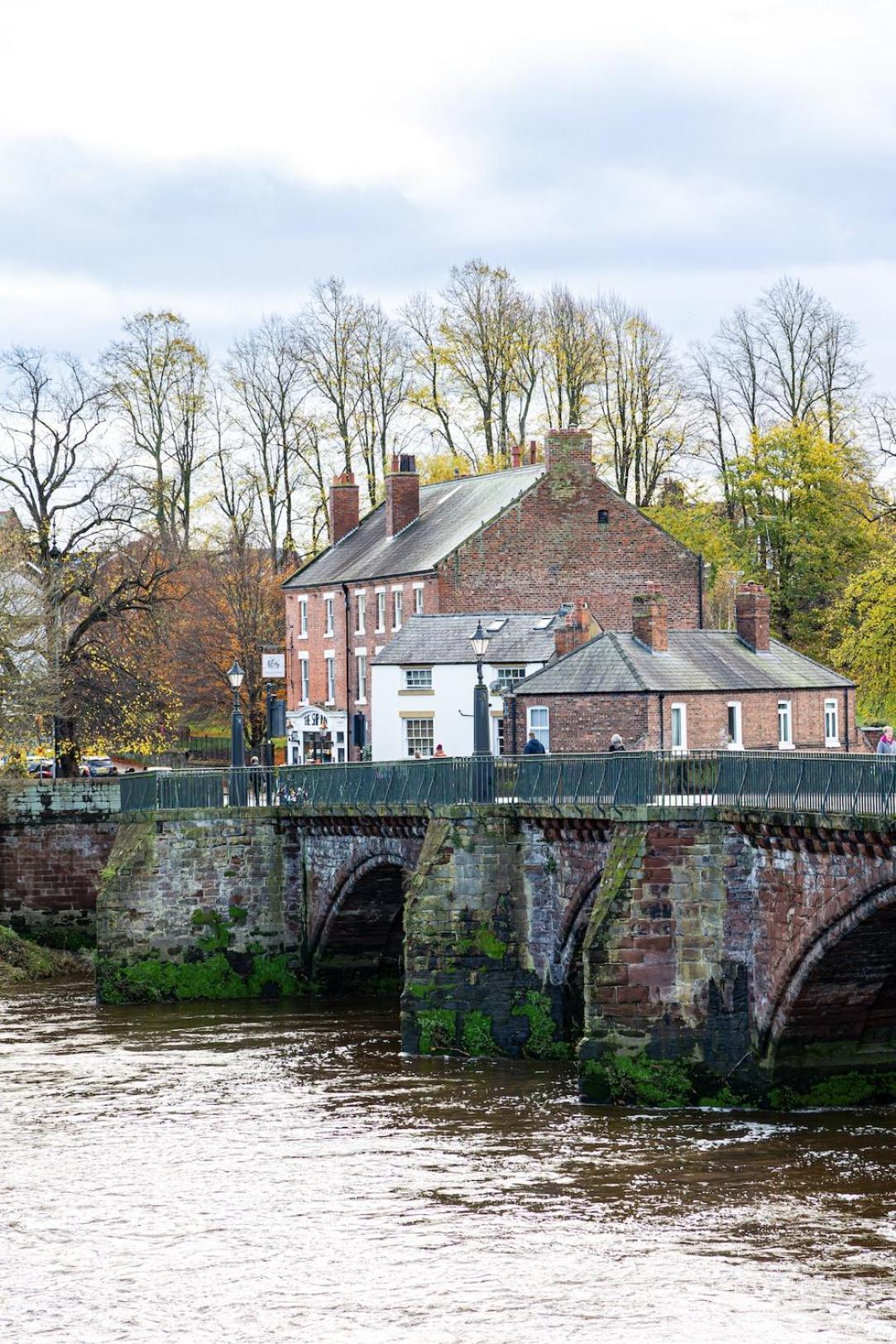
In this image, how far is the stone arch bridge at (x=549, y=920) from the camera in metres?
25.5

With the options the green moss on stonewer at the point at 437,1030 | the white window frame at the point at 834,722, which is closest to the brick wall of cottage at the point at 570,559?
the white window frame at the point at 834,722

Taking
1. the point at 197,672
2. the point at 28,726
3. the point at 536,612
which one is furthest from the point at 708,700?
the point at 197,672

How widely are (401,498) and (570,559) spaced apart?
762cm

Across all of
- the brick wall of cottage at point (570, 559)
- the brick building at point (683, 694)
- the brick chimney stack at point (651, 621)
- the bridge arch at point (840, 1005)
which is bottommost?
the bridge arch at point (840, 1005)

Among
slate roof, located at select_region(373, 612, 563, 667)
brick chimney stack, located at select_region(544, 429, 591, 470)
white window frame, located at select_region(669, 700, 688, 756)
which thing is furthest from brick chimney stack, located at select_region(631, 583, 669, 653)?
brick chimney stack, located at select_region(544, 429, 591, 470)

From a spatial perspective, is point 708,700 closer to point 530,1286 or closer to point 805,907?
point 805,907

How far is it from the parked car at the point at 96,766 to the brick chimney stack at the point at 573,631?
16.0m

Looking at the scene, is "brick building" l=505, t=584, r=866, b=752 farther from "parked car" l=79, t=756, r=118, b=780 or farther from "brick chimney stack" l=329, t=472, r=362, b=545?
"brick chimney stack" l=329, t=472, r=362, b=545

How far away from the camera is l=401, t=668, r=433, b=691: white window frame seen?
4956 centimetres

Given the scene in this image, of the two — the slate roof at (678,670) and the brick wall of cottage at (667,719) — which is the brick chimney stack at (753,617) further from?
the brick wall of cottage at (667,719)

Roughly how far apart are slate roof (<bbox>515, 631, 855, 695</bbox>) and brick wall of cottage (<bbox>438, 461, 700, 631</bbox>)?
9126 millimetres

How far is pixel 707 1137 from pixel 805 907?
122 inches

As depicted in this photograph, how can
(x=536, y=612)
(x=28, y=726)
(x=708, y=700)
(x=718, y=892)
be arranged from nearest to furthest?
1. (x=718, y=892)
2. (x=708, y=700)
3. (x=28, y=726)
4. (x=536, y=612)

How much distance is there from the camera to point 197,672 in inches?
2773
